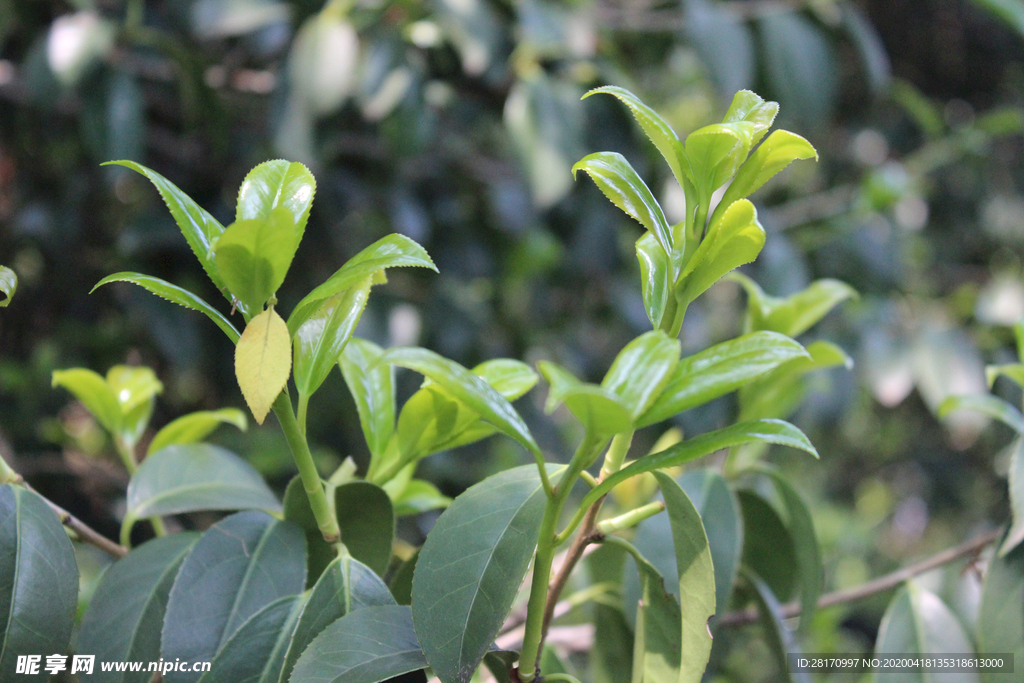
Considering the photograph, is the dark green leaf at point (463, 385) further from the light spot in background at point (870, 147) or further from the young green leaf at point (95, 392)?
the light spot in background at point (870, 147)

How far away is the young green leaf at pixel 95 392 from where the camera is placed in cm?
39

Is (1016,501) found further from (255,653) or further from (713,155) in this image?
(255,653)

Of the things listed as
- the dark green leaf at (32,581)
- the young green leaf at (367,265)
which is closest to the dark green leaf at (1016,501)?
the young green leaf at (367,265)

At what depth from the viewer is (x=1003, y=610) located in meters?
0.39

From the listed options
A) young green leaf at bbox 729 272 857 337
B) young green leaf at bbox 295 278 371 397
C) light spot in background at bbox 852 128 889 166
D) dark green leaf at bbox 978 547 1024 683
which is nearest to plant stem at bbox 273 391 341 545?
young green leaf at bbox 295 278 371 397

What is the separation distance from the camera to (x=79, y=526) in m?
0.33

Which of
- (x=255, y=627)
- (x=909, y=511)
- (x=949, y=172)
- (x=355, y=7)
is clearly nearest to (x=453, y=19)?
(x=355, y=7)

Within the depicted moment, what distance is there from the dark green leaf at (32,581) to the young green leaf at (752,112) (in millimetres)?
314

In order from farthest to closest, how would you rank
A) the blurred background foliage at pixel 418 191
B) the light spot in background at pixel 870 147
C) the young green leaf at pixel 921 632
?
the light spot in background at pixel 870 147, the blurred background foliage at pixel 418 191, the young green leaf at pixel 921 632

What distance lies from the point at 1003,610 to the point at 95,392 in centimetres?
51

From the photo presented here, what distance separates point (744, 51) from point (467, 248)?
495mm

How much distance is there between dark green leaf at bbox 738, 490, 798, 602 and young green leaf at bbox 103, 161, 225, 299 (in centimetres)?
38

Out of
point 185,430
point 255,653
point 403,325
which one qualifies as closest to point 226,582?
point 255,653

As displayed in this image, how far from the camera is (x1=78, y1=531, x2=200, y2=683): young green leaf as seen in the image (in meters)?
0.32
